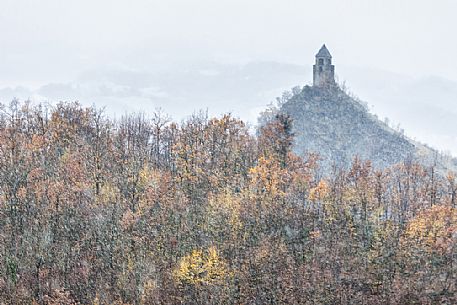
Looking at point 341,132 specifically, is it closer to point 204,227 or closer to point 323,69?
point 323,69

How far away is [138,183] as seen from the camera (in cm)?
4594

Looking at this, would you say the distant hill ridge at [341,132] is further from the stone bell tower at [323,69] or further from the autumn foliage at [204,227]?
the autumn foliage at [204,227]

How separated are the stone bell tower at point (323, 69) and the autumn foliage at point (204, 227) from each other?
48.0 meters

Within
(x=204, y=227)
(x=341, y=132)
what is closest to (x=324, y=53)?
(x=341, y=132)

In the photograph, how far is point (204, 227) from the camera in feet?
138

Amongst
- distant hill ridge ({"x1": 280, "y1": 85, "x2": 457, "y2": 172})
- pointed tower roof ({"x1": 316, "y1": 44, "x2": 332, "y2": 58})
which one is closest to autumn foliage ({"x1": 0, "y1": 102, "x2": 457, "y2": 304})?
distant hill ridge ({"x1": 280, "y1": 85, "x2": 457, "y2": 172})

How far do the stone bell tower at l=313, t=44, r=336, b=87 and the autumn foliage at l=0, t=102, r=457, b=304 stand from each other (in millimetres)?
47999

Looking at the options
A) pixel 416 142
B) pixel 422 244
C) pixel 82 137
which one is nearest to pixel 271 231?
pixel 422 244

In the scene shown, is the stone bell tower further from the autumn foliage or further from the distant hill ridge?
the autumn foliage

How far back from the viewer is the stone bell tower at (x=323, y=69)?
98875 mm

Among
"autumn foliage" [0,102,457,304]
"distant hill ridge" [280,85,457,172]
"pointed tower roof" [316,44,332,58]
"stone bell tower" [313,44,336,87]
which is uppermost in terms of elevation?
"pointed tower roof" [316,44,332,58]

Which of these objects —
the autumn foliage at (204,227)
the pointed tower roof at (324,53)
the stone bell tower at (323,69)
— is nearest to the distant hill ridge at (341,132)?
the stone bell tower at (323,69)

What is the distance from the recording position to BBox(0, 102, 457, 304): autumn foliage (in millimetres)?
36469

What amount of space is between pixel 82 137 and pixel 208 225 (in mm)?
19841
